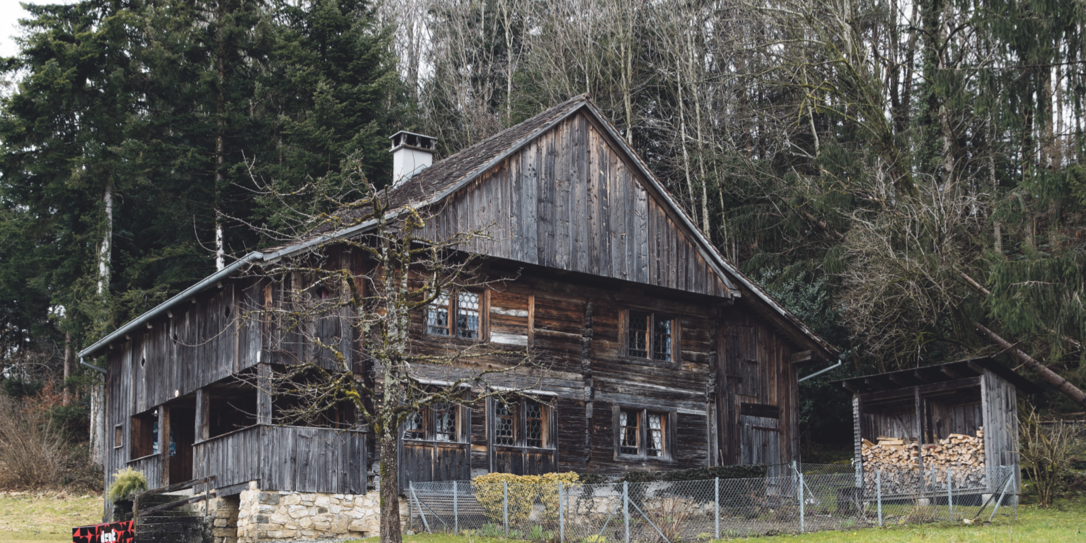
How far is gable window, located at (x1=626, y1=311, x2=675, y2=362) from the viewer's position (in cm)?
2645

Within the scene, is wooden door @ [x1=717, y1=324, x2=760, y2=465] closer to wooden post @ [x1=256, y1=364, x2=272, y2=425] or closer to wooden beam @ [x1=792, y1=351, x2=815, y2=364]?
wooden beam @ [x1=792, y1=351, x2=815, y2=364]

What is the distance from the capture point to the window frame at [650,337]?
2602cm

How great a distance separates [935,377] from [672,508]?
1047 cm

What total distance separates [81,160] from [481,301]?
21.5 metres

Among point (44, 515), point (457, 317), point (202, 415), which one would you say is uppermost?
point (457, 317)

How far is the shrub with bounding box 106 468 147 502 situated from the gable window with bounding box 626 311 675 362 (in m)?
12.1

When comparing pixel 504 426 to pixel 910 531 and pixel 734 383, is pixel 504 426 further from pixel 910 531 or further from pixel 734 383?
pixel 910 531

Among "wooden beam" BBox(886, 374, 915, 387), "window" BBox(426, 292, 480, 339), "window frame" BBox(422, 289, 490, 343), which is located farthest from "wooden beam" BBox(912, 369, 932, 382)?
"window" BBox(426, 292, 480, 339)

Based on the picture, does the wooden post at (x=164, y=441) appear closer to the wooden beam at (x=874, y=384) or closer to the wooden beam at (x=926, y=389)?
the wooden beam at (x=874, y=384)

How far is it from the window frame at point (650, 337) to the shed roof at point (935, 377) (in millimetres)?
4800

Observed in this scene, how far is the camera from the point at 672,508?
60.3 ft

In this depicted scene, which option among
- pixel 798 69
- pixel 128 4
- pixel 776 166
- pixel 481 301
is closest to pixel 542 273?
pixel 481 301

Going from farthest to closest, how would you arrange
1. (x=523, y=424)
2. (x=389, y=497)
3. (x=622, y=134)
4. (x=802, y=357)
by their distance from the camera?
(x=622, y=134), (x=802, y=357), (x=523, y=424), (x=389, y=497)

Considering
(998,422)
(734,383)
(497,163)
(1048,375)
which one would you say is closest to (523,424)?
(497,163)
